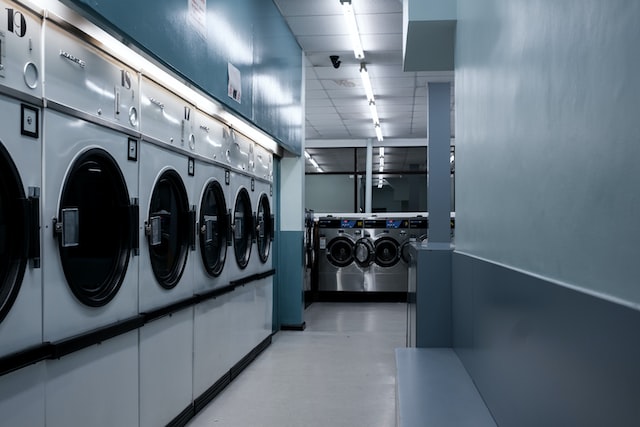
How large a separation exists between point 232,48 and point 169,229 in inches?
68.4

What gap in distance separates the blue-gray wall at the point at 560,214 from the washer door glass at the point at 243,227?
3.23m

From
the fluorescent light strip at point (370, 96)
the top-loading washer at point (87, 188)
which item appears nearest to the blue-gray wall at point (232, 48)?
the top-loading washer at point (87, 188)

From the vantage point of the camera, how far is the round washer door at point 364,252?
34.9 feet

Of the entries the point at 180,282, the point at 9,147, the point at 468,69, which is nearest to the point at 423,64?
the point at 468,69

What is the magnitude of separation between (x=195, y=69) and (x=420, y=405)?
2.59m

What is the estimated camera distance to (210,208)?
15.2 feet

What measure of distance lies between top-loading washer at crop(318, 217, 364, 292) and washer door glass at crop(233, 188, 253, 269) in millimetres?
5132

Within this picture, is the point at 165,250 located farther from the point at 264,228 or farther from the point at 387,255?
Result: the point at 387,255

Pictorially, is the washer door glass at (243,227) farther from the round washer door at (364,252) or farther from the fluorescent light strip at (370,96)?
the round washer door at (364,252)

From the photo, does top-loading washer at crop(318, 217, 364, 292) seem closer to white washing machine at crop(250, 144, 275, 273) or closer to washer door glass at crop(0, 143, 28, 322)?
white washing machine at crop(250, 144, 275, 273)

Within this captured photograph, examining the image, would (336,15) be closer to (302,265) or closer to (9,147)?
(302,265)

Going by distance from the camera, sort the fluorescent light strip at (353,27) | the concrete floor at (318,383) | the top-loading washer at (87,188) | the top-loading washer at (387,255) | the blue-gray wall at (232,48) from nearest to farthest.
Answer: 1. the top-loading washer at (87,188)
2. the blue-gray wall at (232,48)
3. the concrete floor at (318,383)
4. the fluorescent light strip at (353,27)
5. the top-loading washer at (387,255)

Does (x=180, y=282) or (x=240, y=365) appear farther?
(x=240, y=365)

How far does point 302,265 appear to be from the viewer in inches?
301
